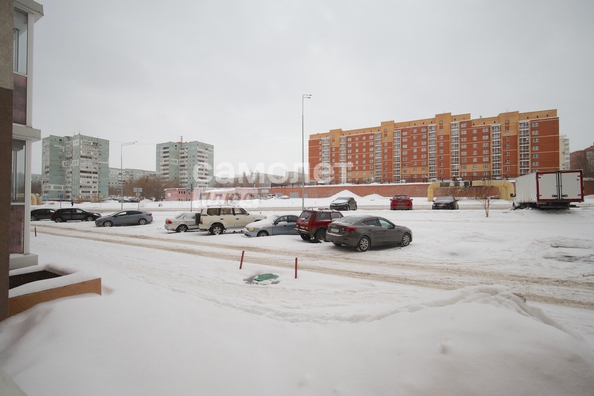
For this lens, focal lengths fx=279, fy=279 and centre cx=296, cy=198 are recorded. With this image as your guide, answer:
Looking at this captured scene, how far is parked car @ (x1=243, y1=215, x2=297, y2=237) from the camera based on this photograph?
1571 cm

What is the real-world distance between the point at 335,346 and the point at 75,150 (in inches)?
4068

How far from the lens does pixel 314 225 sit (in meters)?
13.7

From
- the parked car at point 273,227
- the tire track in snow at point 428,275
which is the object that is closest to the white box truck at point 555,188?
the tire track in snow at point 428,275

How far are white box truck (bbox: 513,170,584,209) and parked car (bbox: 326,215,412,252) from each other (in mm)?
14706

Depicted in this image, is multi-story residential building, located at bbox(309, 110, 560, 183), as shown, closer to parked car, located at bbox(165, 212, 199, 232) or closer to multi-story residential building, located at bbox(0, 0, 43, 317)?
parked car, located at bbox(165, 212, 199, 232)

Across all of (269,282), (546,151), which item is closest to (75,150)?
(269,282)

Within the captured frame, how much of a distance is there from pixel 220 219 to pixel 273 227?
3.77 m

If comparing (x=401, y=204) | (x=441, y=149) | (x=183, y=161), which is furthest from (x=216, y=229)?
(x=183, y=161)

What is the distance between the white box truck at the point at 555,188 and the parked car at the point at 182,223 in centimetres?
2442

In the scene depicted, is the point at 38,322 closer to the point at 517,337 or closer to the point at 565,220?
the point at 517,337

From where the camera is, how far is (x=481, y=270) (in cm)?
861

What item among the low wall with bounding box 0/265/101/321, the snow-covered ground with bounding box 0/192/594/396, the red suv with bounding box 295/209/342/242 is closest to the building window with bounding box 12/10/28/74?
the low wall with bounding box 0/265/101/321

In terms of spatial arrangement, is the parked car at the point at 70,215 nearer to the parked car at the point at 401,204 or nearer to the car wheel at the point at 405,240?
the car wheel at the point at 405,240

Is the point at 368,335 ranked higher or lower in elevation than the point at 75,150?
lower
